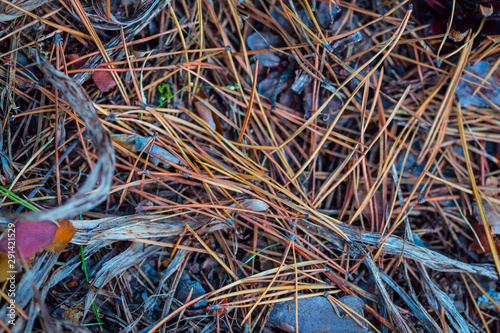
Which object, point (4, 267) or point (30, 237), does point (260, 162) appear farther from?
point (4, 267)

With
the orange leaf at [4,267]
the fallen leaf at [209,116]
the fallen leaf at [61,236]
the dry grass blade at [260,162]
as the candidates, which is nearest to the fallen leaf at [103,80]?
the dry grass blade at [260,162]

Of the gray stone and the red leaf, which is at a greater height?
the red leaf

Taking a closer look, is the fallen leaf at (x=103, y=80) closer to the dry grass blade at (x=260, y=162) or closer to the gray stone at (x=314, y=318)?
the dry grass blade at (x=260, y=162)

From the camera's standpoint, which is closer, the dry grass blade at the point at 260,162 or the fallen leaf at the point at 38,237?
the fallen leaf at the point at 38,237

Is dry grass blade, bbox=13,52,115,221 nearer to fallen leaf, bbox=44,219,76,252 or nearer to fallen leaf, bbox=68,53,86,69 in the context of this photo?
fallen leaf, bbox=44,219,76,252

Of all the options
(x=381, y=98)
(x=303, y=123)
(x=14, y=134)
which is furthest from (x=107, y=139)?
(x=381, y=98)

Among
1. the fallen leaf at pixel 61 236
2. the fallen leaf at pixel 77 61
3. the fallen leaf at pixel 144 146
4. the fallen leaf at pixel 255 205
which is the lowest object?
the fallen leaf at pixel 255 205

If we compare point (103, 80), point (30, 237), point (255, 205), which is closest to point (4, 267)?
point (30, 237)

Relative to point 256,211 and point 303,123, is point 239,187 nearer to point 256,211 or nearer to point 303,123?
point 256,211

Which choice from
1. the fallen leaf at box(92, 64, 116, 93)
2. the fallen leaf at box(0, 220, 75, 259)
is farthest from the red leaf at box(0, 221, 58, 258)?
the fallen leaf at box(92, 64, 116, 93)

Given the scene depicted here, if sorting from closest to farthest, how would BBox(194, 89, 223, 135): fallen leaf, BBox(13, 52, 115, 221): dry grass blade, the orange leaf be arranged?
BBox(13, 52, 115, 221): dry grass blade → the orange leaf → BBox(194, 89, 223, 135): fallen leaf

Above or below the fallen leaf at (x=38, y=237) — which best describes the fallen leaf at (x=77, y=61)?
above
